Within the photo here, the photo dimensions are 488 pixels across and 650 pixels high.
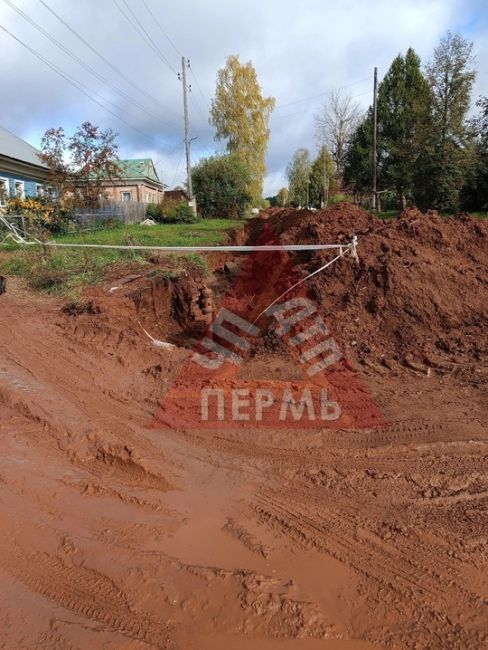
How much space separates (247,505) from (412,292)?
5.12 m

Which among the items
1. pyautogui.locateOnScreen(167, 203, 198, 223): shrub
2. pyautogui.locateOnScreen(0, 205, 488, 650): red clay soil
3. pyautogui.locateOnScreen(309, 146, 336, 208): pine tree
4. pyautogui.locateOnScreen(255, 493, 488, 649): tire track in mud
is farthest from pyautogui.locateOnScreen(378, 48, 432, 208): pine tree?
pyautogui.locateOnScreen(255, 493, 488, 649): tire track in mud

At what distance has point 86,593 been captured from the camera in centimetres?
284

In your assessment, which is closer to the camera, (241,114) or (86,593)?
(86,593)

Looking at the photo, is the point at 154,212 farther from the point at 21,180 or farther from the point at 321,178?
the point at 321,178

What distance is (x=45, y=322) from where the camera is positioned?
26.8 feet

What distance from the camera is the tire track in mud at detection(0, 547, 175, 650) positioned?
2.59m

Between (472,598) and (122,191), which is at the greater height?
(122,191)

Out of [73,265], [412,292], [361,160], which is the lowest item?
[412,292]

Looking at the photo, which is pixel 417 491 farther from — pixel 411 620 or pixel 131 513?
pixel 131 513

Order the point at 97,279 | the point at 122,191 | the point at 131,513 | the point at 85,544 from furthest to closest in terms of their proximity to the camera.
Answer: the point at 122,191
the point at 97,279
the point at 131,513
the point at 85,544

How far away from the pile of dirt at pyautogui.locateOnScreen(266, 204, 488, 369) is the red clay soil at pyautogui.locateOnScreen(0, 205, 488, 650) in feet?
Answer: 0.16

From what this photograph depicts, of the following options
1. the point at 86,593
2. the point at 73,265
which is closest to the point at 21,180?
the point at 73,265

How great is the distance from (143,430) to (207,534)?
6.06 ft

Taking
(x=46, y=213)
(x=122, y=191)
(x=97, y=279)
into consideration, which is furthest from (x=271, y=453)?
(x=122, y=191)
